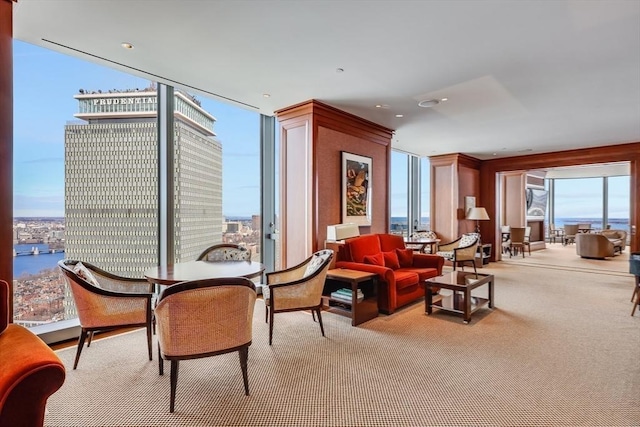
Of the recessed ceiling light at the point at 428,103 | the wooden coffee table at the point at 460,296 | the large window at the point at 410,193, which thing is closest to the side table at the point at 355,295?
the wooden coffee table at the point at 460,296

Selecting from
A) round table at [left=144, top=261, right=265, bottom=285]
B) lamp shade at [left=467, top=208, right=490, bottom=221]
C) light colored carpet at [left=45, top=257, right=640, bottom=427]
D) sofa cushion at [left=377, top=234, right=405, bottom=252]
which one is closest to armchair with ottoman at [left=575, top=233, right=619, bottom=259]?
lamp shade at [left=467, top=208, right=490, bottom=221]

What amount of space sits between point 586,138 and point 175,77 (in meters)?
7.53

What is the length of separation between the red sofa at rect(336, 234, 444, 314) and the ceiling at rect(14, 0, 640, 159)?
2.02 metres

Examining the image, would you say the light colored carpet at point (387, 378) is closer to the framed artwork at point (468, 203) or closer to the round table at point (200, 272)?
the round table at point (200, 272)

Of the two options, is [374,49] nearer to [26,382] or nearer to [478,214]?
[26,382]

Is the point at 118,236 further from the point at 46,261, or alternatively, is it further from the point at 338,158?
the point at 338,158

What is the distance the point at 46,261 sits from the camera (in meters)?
3.34

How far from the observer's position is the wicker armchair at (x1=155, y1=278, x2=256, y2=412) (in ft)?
6.93

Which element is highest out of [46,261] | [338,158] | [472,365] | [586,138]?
[586,138]

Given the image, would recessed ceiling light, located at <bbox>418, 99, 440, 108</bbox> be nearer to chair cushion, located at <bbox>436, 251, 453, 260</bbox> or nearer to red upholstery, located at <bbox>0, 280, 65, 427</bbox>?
chair cushion, located at <bbox>436, 251, 453, 260</bbox>

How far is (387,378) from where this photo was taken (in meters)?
2.56

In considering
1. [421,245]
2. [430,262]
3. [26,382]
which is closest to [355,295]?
[430,262]

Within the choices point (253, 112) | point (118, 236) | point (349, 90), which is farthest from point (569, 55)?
point (118, 236)

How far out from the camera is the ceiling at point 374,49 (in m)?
2.48
